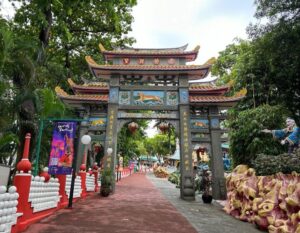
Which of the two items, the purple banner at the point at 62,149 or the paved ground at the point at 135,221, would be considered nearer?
the paved ground at the point at 135,221

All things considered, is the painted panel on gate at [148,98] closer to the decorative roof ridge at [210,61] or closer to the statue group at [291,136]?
the decorative roof ridge at [210,61]

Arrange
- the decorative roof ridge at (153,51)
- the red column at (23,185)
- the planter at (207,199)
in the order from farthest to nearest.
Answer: the decorative roof ridge at (153,51)
the planter at (207,199)
the red column at (23,185)

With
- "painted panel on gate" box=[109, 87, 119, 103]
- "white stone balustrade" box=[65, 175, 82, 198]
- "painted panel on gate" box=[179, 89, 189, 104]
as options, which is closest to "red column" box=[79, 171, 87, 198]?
"white stone balustrade" box=[65, 175, 82, 198]

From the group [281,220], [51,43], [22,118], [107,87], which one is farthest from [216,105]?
[51,43]

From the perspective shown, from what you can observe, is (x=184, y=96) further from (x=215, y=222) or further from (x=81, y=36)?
(x=81, y=36)

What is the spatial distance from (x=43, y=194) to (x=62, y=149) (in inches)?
64.6

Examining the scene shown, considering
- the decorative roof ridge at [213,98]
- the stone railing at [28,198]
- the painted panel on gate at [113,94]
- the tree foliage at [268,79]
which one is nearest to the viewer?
the stone railing at [28,198]

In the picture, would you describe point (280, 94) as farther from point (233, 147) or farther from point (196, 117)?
point (196, 117)

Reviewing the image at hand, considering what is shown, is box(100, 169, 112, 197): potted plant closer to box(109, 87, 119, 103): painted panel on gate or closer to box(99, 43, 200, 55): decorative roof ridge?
box(109, 87, 119, 103): painted panel on gate

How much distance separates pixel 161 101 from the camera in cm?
1277

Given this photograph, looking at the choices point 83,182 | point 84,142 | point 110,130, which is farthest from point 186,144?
point 84,142

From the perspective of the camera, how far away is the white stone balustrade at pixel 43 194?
244 inches

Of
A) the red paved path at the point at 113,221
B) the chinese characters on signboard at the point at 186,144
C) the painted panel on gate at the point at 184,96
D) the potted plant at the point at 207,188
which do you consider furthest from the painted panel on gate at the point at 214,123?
the red paved path at the point at 113,221

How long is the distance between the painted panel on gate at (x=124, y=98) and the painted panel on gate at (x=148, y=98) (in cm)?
31
